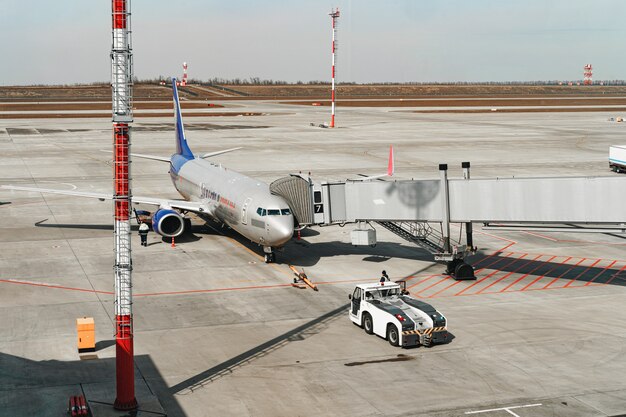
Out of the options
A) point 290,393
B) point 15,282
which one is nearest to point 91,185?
point 15,282

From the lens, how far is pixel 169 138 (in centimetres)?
13062

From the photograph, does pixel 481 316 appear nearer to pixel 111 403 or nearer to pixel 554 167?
pixel 111 403

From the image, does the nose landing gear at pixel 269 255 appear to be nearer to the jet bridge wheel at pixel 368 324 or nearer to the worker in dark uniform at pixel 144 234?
the worker in dark uniform at pixel 144 234

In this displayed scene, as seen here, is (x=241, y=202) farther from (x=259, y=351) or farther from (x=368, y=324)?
Result: (x=259, y=351)

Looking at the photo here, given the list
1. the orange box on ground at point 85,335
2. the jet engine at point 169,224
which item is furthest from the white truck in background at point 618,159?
the orange box on ground at point 85,335

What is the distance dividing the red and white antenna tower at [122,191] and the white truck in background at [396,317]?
11806 millimetres

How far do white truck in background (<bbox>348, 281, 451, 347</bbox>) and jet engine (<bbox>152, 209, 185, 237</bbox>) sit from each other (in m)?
22.2

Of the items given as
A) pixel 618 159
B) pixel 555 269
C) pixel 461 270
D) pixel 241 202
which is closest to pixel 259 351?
pixel 461 270

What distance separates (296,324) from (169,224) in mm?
21509

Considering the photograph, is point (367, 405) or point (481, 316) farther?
point (481, 316)

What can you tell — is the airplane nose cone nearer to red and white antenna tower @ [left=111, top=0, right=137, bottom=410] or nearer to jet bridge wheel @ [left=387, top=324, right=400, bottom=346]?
jet bridge wheel @ [left=387, top=324, right=400, bottom=346]

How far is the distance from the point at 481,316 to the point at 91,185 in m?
53.0

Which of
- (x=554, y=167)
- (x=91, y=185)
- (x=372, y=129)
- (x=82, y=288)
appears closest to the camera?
(x=82, y=288)

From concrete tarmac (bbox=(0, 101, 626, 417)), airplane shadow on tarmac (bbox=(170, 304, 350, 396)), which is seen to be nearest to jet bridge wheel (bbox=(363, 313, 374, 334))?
concrete tarmac (bbox=(0, 101, 626, 417))
